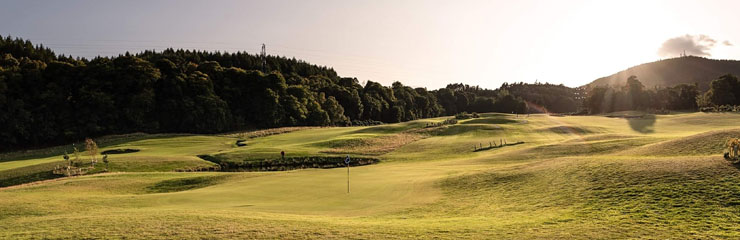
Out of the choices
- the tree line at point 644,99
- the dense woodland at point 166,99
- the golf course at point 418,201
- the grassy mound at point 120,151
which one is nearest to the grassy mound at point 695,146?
the golf course at point 418,201

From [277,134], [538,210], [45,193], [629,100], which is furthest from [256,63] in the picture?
[538,210]

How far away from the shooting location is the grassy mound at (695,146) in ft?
81.8

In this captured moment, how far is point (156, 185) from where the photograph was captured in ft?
95.0

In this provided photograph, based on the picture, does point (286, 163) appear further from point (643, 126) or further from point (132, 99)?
point (643, 126)

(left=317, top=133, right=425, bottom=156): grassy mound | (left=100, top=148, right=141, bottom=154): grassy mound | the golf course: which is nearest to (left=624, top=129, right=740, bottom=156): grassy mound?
the golf course

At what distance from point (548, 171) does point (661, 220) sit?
10013 millimetres

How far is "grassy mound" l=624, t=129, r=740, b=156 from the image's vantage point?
24942mm

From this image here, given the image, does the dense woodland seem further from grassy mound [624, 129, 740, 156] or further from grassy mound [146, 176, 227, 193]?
grassy mound [624, 129, 740, 156]

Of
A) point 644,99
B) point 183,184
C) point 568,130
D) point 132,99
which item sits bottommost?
point 183,184

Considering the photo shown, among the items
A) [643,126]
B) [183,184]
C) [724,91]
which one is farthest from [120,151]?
[724,91]

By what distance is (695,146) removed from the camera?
2614 centimetres

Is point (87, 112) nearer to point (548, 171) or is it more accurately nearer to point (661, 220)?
point (548, 171)

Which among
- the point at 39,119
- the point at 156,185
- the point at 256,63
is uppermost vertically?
the point at 256,63

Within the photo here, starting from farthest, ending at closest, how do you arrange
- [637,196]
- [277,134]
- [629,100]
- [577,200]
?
[629,100], [277,134], [577,200], [637,196]
